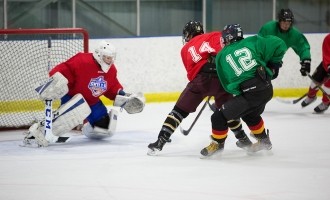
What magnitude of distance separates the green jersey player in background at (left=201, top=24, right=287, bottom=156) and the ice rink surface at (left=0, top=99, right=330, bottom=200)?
0.33 metres

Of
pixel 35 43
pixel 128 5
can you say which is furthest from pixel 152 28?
pixel 35 43

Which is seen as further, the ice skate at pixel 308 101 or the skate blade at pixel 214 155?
the ice skate at pixel 308 101

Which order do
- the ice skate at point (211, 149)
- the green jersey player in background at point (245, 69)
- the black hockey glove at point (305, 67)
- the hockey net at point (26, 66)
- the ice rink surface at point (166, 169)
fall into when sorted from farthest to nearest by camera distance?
the black hockey glove at point (305, 67) → the hockey net at point (26, 66) → the ice skate at point (211, 149) → the green jersey player in background at point (245, 69) → the ice rink surface at point (166, 169)

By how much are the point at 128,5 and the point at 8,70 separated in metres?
1.94

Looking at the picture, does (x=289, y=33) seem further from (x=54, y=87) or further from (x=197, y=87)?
(x=54, y=87)

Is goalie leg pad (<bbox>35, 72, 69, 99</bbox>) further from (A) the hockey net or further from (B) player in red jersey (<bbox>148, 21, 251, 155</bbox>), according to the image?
(A) the hockey net

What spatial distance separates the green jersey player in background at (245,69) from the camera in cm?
529

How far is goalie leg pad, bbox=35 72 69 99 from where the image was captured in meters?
5.89

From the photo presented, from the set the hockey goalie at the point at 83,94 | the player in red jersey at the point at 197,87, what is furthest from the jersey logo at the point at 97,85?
the player in red jersey at the point at 197,87

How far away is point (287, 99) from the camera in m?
8.55

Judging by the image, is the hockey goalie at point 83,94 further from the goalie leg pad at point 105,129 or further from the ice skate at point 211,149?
the ice skate at point 211,149

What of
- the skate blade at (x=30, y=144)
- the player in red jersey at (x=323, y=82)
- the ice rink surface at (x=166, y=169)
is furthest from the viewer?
the player in red jersey at (x=323, y=82)

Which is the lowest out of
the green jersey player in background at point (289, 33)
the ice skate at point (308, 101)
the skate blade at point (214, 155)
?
the ice skate at point (308, 101)

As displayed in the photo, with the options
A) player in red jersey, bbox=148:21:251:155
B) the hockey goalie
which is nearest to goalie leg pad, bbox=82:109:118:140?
the hockey goalie
